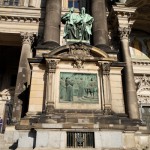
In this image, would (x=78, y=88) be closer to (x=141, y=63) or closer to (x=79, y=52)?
(x=79, y=52)

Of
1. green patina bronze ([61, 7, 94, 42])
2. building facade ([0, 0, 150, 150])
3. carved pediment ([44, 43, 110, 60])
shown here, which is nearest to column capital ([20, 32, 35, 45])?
building facade ([0, 0, 150, 150])

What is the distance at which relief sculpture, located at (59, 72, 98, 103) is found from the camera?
9.74 m

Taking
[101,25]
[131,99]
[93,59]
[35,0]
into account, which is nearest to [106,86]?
[93,59]

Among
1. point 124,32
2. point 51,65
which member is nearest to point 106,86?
point 51,65

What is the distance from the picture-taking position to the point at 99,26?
13.6m

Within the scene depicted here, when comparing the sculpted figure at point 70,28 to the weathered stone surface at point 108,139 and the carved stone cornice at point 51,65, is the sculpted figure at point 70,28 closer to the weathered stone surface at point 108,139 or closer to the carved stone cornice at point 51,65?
the carved stone cornice at point 51,65

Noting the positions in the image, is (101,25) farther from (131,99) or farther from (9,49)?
(9,49)

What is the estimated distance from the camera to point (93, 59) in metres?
10.4

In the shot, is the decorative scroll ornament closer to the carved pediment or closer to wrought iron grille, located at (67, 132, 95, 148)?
the carved pediment

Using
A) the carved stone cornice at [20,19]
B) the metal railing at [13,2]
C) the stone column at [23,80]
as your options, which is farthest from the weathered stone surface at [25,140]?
the metal railing at [13,2]

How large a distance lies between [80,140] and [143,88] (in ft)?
48.5

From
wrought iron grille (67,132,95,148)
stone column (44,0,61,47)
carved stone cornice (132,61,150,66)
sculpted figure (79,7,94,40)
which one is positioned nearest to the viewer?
wrought iron grille (67,132,95,148)

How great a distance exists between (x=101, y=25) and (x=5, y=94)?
13.5 m

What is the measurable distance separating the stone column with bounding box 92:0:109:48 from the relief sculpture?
3.05 metres
